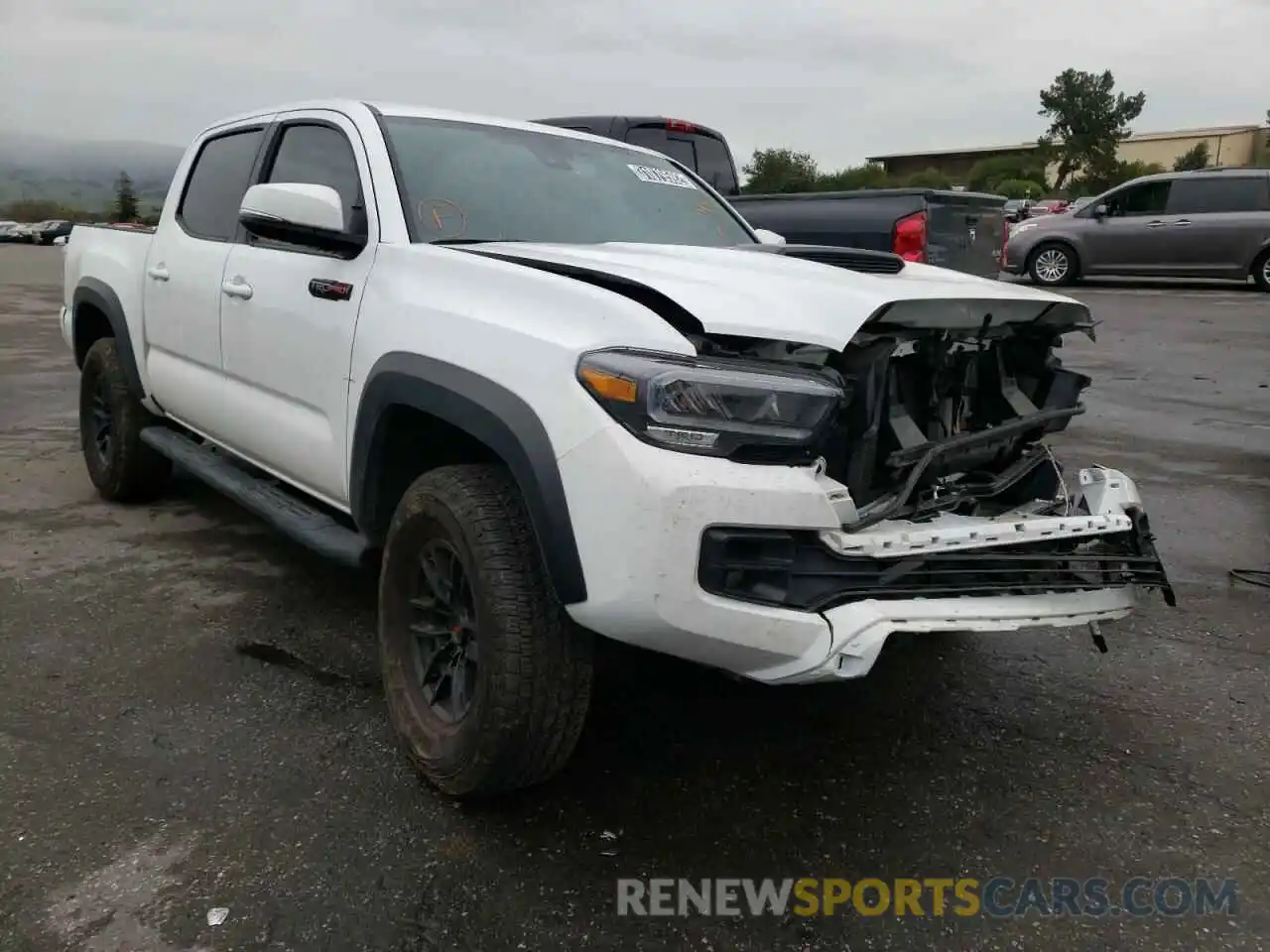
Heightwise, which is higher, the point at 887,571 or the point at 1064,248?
the point at 1064,248

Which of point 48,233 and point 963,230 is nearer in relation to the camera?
point 963,230

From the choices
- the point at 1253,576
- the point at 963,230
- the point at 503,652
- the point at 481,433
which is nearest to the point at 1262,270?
the point at 963,230

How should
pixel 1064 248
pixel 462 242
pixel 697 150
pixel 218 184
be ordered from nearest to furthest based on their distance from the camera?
pixel 462 242, pixel 218 184, pixel 697 150, pixel 1064 248

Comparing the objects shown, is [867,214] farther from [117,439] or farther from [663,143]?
A: [117,439]

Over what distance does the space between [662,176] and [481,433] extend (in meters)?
2.07

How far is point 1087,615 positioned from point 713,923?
1158 mm

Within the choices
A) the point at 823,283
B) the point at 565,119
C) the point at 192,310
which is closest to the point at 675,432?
the point at 823,283

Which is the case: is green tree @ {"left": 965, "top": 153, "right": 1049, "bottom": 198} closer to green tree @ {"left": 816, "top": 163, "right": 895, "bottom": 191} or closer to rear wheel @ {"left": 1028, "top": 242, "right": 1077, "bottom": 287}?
green tree @ {"left": 816, "top": 163, "right": 895, "bottom": 191}

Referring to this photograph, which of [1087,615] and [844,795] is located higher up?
[1087,615]

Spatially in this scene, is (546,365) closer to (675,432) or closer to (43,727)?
(675,432)

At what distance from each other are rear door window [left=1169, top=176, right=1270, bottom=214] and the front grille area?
47.2ft

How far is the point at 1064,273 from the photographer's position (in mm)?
16125

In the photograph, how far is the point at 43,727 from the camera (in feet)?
9.95

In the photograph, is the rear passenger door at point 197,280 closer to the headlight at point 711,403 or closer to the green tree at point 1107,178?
the headlight at point 711,403
